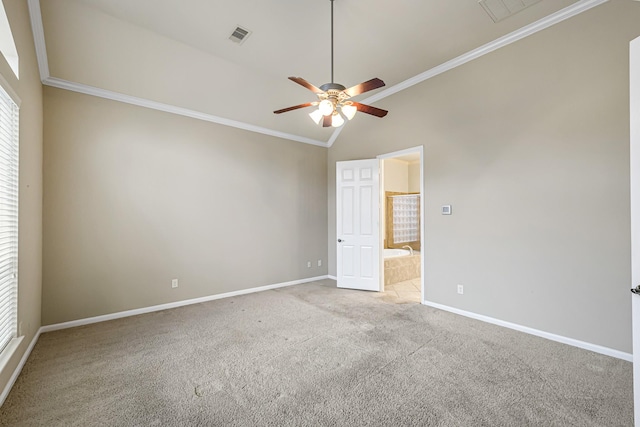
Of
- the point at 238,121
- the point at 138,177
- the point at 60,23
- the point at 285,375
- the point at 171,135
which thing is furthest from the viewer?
the point at 238,121

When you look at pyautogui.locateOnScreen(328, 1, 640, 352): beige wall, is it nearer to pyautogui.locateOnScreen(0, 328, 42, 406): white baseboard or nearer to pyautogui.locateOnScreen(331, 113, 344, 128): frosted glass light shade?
pyautogui.locateOnScreen(331, 113, 344, 128): frosted glass light shade

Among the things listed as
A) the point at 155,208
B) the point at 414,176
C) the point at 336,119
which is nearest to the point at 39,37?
the point at 155,208

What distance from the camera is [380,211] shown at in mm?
4828

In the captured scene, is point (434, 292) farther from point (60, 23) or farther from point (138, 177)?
point (60, 23)

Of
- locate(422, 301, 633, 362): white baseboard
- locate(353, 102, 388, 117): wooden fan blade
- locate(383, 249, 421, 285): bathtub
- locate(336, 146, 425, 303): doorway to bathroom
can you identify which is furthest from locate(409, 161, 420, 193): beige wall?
locate(353, 102, 388, 117): wooden fan blade

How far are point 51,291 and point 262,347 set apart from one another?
104 inches

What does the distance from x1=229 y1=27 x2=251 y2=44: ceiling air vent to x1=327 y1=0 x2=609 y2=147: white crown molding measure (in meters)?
2.37

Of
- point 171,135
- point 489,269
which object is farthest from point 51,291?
point 489,269

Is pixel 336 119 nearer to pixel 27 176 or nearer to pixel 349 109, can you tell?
pixel 349 109

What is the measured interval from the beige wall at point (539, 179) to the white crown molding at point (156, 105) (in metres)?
2.63

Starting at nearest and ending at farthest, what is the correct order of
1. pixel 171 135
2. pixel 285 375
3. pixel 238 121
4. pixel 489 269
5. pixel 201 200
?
pixel 285 375, pixel 489 269, pixel 171 135, pixel 201 200, pixel 238 121

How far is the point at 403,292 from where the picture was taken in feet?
15.9

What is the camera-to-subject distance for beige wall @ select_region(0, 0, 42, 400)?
2.23 m

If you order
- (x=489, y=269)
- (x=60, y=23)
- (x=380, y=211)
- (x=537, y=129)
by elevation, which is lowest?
(x=489, y=269)
